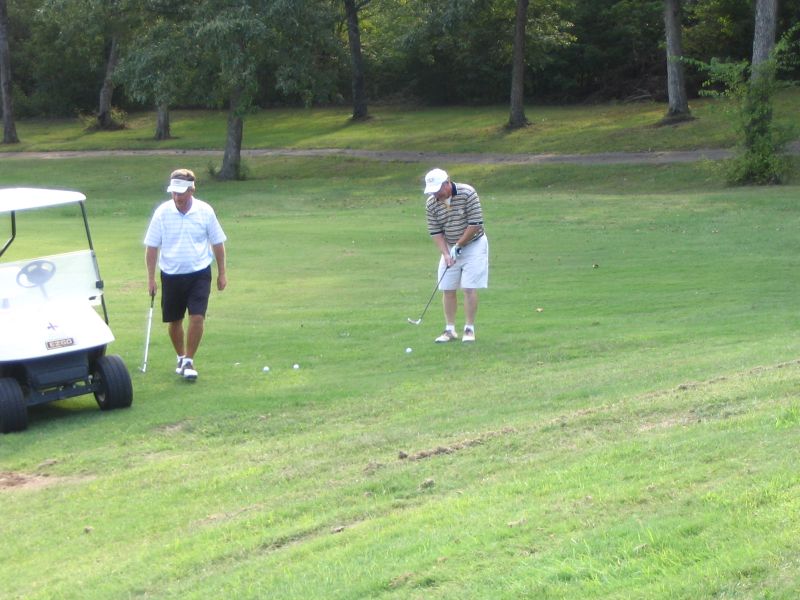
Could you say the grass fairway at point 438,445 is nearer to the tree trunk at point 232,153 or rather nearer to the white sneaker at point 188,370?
the white sneaker at point 188,370

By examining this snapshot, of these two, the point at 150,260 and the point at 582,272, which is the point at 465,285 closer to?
the point at 150,260

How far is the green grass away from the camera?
39.2 meters

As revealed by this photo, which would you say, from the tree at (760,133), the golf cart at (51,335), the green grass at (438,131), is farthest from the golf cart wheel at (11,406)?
the green grass at (438,131)

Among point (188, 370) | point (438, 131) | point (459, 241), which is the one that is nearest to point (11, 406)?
point (188, 370)

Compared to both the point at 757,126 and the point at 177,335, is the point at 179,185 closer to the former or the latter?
the point at 177,335

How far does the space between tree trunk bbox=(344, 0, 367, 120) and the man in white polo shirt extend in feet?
124

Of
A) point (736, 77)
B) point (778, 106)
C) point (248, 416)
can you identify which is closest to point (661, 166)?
point (736, 77)

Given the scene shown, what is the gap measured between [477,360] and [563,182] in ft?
78.2

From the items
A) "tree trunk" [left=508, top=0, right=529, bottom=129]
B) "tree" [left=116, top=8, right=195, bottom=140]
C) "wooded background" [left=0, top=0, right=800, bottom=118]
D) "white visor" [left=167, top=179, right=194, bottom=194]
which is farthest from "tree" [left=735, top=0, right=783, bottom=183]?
"white visor" [left=167, top=179, right=194, bottom=194]

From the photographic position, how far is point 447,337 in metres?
12.3

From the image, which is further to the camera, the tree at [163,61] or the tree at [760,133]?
the tree at [163,61]

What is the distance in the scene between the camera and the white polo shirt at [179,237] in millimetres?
10805

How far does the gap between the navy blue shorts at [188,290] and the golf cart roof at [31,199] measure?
1119mm

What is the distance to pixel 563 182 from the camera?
113 ft
